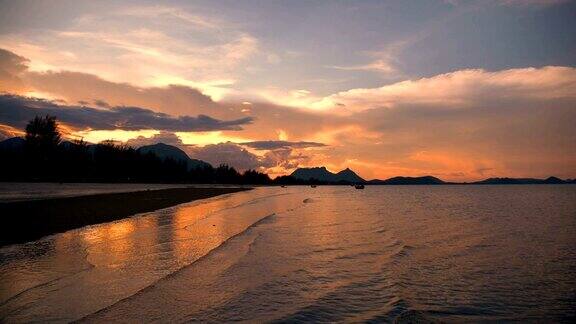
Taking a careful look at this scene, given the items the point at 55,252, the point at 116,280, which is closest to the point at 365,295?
the point at 116,280

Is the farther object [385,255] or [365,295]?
[385,255]

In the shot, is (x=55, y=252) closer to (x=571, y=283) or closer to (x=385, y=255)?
(x=385, y=255)

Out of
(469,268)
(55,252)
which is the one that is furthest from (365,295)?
(55,252)

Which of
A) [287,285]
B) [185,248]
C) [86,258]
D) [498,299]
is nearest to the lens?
[498,299]

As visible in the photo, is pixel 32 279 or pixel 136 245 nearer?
pixel 32 279

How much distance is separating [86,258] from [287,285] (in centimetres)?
940

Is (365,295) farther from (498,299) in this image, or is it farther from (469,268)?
(469,268)

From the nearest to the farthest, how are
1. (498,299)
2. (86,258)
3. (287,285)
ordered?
(498,299), (287,285), (86,258)

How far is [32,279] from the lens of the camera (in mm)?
12812

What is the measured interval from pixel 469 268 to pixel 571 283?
375cm

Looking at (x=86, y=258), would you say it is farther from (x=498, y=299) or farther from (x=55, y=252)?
(x=498, y=299)

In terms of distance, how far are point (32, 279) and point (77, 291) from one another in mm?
2465

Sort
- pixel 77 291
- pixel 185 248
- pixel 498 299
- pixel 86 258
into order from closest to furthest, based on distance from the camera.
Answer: pixel 77 291, pixel 498 299, pixel 86 258, pixel 185 248

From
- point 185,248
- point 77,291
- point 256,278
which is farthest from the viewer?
point 185,248
